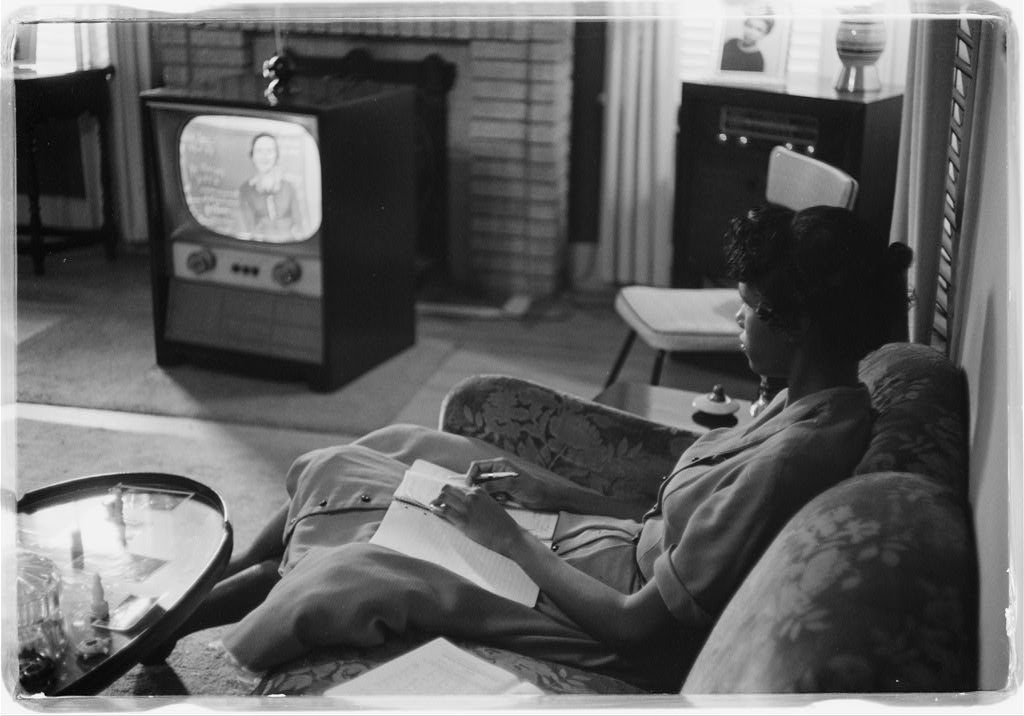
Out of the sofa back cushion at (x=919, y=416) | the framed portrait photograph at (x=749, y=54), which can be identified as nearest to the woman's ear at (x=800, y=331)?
the sofa back cushion at (x=919, y=416)

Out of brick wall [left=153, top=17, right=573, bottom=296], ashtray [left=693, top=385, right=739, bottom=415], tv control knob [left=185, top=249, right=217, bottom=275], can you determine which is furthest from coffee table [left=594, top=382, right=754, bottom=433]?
brick wall [left=153, top=17, right=573, bottom=296]

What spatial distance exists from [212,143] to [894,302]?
6.39ft

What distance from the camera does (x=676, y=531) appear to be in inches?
45.2

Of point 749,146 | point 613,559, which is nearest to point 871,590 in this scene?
point 613,559

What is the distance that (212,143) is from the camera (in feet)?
8.54

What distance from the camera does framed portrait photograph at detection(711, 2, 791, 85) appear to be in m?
2.42

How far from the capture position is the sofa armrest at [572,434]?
1.49 metres

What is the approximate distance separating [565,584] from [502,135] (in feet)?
7.90

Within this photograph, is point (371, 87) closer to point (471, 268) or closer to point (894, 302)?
point (471, 268)

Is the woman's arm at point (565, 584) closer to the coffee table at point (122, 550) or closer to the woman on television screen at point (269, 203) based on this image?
the coffee table at point (122, 550)

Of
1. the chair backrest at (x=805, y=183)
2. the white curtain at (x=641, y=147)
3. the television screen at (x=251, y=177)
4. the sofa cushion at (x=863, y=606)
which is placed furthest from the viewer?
the white curtain at (x=641, y=147)

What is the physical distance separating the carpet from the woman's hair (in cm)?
133

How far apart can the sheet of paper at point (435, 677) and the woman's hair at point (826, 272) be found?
43 cm

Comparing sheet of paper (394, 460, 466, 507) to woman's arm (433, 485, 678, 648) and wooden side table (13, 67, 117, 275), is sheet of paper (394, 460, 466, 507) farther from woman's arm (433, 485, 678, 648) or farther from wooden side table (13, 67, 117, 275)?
wooden side table (13, 67, 117, 275)
